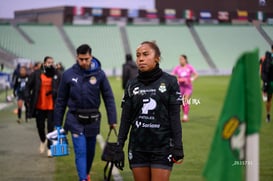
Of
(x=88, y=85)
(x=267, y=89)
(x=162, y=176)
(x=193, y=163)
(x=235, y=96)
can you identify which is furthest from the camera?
(x=267, y=89)

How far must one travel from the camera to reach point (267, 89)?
1327cm

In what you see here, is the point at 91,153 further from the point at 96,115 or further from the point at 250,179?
the point at 250,179

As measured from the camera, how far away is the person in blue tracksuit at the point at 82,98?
19.9 feet

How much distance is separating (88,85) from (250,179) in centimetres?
355

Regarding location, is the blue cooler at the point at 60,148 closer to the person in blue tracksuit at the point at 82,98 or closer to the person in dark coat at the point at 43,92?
the person in blue tracksuit at the point at 82,98

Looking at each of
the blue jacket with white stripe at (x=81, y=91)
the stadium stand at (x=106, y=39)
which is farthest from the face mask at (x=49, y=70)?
the stadium stand at (x=106, y=39)

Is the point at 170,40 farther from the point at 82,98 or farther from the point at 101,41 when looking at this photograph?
the point at 82,98

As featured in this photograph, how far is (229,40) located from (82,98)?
53.2ft

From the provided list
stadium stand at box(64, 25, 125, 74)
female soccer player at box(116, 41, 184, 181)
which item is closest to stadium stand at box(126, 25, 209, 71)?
stadium stand at box(64, 25, 125, 74)

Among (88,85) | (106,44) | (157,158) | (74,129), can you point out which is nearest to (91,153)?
(74,129)

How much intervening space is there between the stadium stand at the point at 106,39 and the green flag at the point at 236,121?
40.8m

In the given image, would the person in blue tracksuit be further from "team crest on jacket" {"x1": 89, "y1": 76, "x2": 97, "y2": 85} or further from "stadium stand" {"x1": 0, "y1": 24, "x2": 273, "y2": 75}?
"stadium stand" {"x1": 0, "y1": 24, "x2": 273, "y2": 75}

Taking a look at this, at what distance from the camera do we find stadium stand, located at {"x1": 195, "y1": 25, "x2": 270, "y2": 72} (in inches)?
297

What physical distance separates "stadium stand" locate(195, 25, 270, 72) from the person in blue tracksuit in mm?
1973
